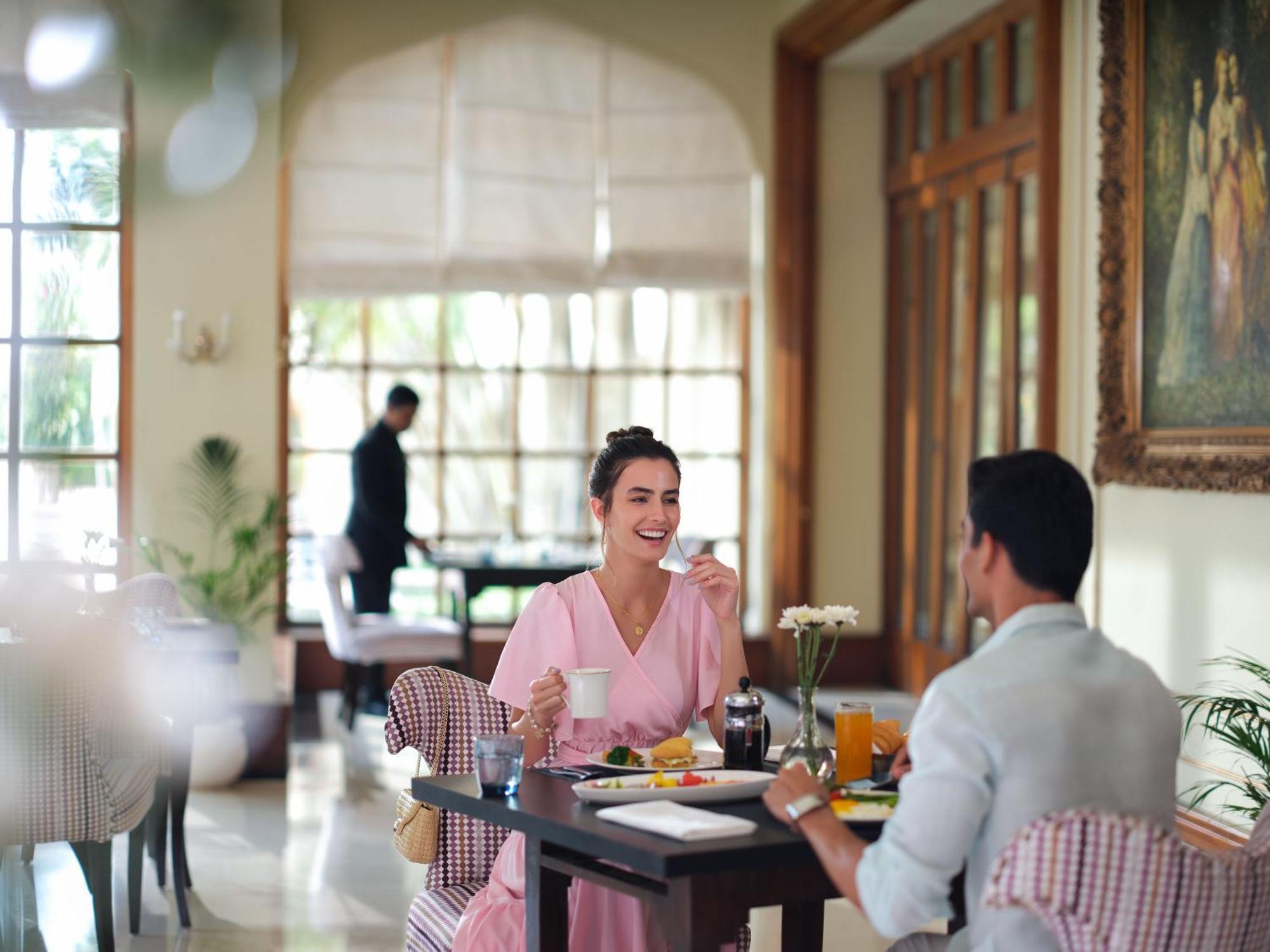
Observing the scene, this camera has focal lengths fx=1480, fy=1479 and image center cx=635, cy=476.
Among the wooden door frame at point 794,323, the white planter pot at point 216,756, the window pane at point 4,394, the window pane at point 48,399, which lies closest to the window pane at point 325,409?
the wooden door frame at point 794,323

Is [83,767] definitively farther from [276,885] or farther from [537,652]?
[276,885]

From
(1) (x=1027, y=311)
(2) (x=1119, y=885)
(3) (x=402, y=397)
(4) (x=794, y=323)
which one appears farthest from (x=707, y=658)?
(4) (x=794, y=323)

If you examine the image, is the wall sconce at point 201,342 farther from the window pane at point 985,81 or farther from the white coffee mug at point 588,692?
the white coffee mug at point 588,692

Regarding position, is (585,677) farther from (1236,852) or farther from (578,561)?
(578,561)

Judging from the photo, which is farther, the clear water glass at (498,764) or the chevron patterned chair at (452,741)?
the chevron patterned chair at (452,741)

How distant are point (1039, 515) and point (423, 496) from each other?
7.07 metres

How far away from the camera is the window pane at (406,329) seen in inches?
344

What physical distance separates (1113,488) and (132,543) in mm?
4470

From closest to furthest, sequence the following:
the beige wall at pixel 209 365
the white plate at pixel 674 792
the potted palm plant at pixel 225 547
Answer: the white plate at pixel 674 792, the potted palm plant at pixel 225 547, the beige wall at pixel 209 365

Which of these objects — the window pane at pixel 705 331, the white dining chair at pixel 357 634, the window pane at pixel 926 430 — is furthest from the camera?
the window pane at pixel 705 331

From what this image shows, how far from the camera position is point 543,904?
8.04 ft

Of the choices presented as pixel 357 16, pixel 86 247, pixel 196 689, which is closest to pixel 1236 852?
pixel 86 247

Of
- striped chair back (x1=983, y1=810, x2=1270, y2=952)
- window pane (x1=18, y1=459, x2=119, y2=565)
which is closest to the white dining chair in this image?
window pane (x1=18, y1=459, x2=119, y2=565)

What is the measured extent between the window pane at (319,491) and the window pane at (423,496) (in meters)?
0.37
